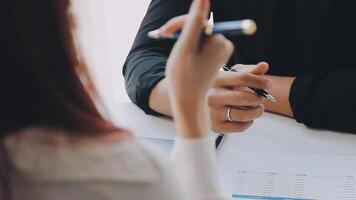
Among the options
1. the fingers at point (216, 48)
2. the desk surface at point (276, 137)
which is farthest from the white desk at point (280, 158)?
the fingers at point (216, 48)

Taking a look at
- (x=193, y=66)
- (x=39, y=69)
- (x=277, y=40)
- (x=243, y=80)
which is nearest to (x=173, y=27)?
(x=193, y=66)

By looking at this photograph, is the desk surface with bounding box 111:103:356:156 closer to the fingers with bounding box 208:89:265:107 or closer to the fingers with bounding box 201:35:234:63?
the fingers with bounding box 208:89:265:107

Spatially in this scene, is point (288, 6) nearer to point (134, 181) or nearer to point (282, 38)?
point (282, 38)

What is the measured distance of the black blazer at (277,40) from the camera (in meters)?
1.20

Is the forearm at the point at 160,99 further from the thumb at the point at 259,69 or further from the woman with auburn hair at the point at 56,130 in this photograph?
the woman with auburn hair at the point at 56,130

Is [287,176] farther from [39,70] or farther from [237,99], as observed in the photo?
[39,70]

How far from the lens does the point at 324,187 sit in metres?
0.90

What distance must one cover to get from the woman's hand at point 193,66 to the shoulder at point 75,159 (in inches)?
4.8

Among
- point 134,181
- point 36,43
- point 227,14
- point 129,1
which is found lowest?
point 129,1

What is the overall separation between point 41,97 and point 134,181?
12 centimetres

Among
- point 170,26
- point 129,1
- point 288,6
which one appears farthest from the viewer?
point 129,1

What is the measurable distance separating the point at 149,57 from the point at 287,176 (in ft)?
1.44

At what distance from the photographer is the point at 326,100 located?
106 cm

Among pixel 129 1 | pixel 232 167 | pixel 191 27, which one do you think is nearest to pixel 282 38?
pixel 232 167
